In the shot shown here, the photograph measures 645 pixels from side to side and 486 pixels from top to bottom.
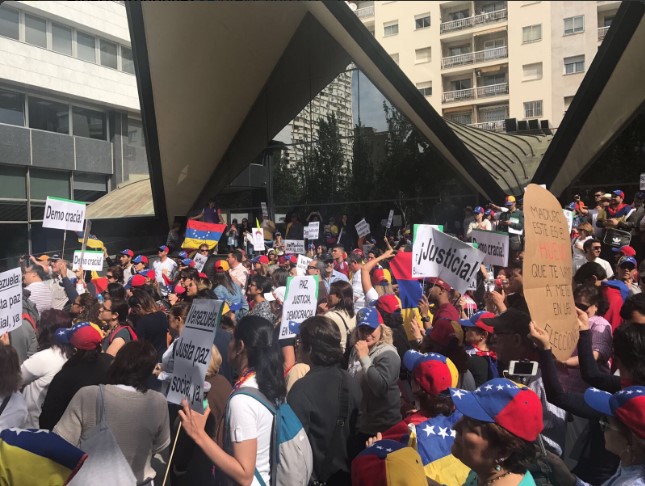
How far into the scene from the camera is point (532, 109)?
49.0 m

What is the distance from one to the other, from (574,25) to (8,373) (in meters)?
53.2

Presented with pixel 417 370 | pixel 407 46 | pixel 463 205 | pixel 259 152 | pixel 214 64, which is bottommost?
pixel 417 370

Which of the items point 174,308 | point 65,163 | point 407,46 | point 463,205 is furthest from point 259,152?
point 407,46

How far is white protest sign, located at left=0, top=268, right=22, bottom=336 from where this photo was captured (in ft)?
15.8

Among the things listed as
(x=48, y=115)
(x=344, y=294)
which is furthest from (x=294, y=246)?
(x=48, y=115)

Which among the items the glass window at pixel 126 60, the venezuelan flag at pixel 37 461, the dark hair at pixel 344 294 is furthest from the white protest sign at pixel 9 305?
the glass window at pixel 126 60

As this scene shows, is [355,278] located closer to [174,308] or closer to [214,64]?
[174,308]

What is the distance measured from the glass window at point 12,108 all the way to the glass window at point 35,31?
3.24 m

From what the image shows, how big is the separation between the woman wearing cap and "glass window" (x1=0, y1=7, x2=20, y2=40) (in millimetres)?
29678

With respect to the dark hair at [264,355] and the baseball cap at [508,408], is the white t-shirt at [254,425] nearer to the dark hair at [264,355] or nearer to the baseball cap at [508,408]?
the dark hair at [264,355]

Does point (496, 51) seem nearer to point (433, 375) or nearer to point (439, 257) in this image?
point (439, 257)

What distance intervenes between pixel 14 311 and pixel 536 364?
4086mm

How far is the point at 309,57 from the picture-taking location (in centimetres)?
1950

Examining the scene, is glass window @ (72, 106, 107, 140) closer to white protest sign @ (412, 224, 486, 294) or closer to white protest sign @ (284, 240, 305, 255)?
white protest sign @ (284, 240, 305, 255)
